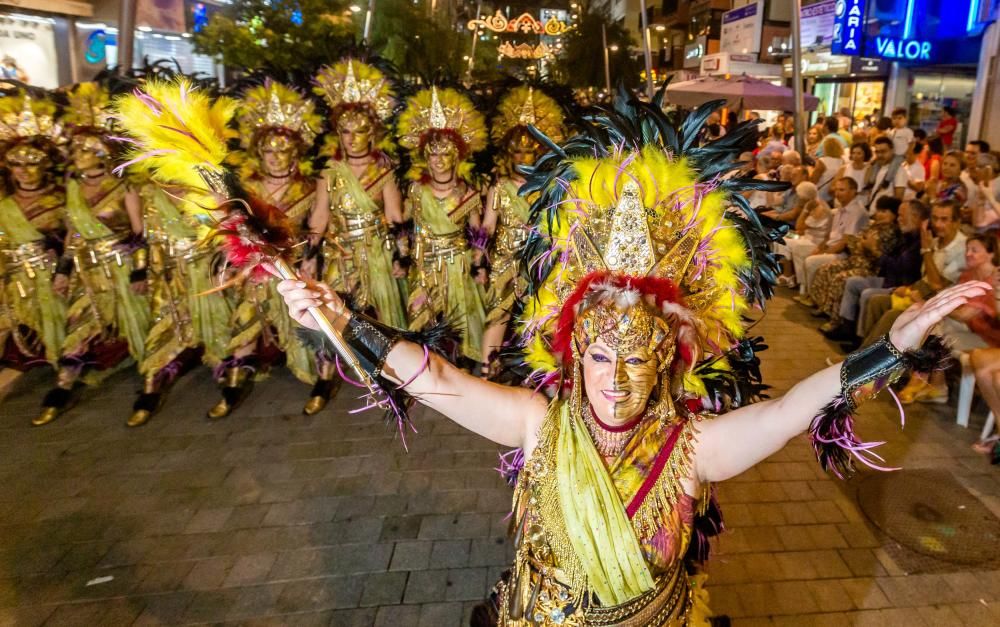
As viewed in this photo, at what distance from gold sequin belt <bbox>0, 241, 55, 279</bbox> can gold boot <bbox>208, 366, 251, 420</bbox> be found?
193 cm

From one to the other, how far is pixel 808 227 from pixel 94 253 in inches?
351

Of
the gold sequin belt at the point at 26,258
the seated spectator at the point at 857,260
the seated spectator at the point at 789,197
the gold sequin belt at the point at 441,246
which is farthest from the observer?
the seated spectator at the point at 789,197

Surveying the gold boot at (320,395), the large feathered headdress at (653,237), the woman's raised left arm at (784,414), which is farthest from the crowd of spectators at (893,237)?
the gold boot at (320,395)

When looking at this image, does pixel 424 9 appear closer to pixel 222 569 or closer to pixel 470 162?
pixel 470 162

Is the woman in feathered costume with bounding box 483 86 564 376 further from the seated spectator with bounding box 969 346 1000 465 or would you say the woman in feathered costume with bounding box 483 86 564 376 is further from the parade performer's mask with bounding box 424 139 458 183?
the seated spectator with bounding box 969 346 1000 465

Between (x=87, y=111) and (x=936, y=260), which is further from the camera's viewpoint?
(x=936, y=260)

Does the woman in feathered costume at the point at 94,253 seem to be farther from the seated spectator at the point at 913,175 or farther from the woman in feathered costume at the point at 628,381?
the seated spectator at the point at 913,175

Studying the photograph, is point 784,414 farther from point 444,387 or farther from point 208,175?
point 208,175

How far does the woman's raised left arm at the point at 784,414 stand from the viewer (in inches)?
60.6

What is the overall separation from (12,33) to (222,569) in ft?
39.4

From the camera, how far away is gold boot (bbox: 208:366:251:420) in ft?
17.4

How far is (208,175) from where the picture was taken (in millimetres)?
1878

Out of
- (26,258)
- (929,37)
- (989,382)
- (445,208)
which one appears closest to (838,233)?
(989,382)

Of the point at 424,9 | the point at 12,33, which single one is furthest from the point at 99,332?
the point at 424,9
